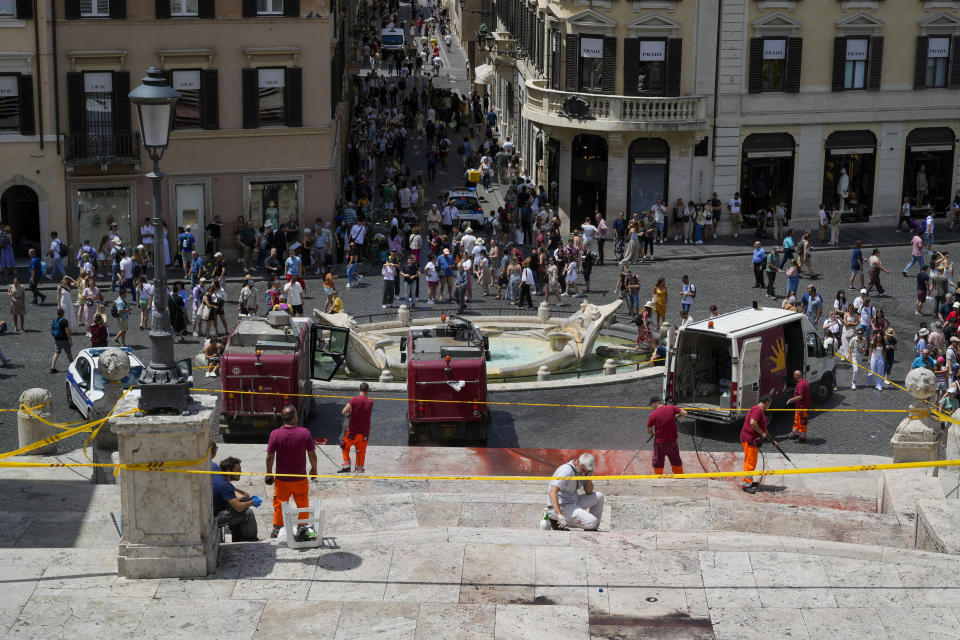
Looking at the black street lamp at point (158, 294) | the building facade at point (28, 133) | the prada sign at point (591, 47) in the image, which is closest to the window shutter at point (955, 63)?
the prada sign at point (591, 47)

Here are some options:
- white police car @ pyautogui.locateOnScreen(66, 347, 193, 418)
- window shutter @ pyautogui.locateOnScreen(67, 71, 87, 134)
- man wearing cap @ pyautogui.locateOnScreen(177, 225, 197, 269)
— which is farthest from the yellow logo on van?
window shutter @ pyautogui.locateOnScreen(67, 71, 87, 134)

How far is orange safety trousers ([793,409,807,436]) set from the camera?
25.2 metres

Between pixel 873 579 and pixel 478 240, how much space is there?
86.4 feet

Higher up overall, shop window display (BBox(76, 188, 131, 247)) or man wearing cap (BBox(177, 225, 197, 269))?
shop window display (BBox(76, 188, 131, 247))

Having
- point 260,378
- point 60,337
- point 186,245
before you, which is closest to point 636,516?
point 260,378

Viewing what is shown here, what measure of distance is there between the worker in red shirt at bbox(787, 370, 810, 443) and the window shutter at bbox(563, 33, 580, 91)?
22568 millimetres

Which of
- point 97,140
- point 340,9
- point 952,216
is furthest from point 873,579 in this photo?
point 340,9

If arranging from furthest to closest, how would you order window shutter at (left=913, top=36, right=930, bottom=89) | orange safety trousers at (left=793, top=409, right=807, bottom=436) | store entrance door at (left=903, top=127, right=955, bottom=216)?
store entrance door at (left=903, top=127, right=955, bottom=216)
window shutter at (left=913, top=36, right=930, bottom=89)
orange safety trousers at (left=793, top=409, right=807, bottom=436)

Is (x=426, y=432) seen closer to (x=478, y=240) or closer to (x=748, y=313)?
(x=748, y=313)

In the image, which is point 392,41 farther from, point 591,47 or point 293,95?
point 293,95

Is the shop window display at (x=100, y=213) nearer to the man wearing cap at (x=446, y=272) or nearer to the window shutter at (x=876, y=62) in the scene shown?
the man wearing cap at (x=446, y=272)

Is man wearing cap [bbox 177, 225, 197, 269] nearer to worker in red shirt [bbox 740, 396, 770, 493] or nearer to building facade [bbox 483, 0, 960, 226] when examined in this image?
building facade [bbox 483, 0, 960, 226]

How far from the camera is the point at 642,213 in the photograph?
46344mm

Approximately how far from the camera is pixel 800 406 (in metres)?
24.9
